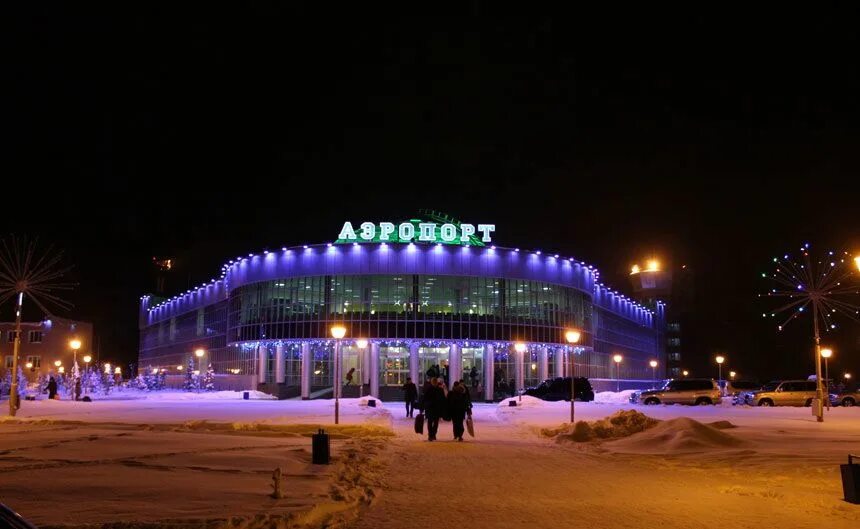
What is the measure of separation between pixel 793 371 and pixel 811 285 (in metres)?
78.6

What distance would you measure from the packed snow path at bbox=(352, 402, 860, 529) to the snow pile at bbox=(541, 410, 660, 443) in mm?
779

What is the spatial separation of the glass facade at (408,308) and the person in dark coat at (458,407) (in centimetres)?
3659

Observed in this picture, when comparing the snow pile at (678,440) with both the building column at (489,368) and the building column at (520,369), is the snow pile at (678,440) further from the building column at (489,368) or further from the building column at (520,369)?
the building column at (520,369)

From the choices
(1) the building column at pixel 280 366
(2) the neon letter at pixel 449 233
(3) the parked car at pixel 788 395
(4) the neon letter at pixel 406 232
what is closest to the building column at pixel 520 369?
(2) the neon letter at pixel 449 233

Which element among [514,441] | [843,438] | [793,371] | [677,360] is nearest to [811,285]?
[843,438]

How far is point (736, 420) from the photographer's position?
3016 centimetres

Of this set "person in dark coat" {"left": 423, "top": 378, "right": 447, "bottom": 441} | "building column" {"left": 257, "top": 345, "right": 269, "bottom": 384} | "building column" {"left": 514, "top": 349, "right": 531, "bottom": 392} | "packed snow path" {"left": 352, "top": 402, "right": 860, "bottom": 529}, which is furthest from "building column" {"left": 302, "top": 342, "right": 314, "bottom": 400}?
"packed snow path" {"left": 352, "top": 402, "right": 860, "bottom": 529}

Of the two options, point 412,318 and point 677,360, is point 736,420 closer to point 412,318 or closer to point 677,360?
point 412,318

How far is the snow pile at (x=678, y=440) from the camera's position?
18531 mm

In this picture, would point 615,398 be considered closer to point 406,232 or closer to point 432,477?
point 406,232

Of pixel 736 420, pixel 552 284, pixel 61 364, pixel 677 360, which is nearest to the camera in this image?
pixel 736 420

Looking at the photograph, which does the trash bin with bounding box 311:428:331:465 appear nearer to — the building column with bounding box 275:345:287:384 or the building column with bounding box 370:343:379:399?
the building column with bounding box 370:343:379:399

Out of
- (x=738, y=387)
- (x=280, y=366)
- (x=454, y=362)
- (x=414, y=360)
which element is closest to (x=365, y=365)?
(x=414, y=360)

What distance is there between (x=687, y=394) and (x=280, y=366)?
32989 mm
